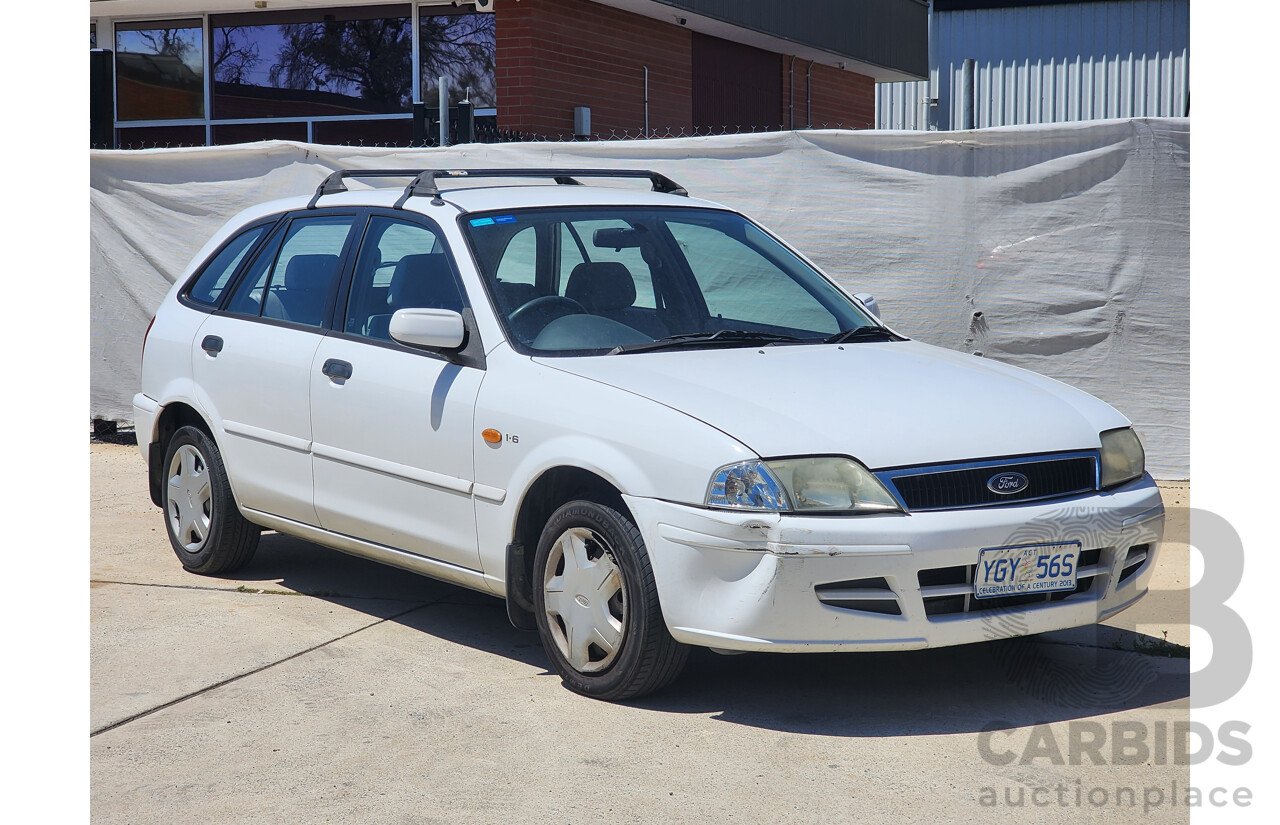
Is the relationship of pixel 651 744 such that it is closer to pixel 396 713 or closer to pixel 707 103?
pixel 396 713

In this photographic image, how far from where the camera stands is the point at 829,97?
76.7ft

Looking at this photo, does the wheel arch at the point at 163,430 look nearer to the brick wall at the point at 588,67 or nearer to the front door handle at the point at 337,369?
the front door handle at the point at 337,369

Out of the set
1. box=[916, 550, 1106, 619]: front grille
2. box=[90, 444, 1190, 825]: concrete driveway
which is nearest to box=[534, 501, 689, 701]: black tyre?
box=[90, 444, 1190, 825]: concrete driveway

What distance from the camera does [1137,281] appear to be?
Result: 8.41 metres

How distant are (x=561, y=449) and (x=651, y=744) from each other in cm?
103

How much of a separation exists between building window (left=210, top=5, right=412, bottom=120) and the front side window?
33.3ft

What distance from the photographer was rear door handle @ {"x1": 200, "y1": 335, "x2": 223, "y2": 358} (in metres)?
6.33

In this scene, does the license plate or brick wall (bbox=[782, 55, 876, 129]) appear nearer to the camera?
the license plate

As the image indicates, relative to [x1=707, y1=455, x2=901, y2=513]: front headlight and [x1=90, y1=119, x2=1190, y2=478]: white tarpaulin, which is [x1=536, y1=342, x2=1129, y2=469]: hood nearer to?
[x1=707, y1=455, x2=901, y2=513]: front headlight

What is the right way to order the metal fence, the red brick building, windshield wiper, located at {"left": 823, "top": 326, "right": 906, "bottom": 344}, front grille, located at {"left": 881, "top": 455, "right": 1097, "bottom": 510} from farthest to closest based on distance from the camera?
1. the red brick building
2. the metal fence
3. windshield wiper, located at {"left": 823, "top": 326, "right": 906, "bottom": 344}
4. front grille, located at {"left": 881, "top": 455, "right": 1097, "bottom": 510}

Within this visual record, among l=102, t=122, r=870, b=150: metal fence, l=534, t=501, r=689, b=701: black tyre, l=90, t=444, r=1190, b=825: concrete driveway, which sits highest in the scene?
l=102, t=122, r=870, b=150: metal fence

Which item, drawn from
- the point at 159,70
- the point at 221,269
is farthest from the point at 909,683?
the point at 159,70

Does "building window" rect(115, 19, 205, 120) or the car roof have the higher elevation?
"building window" rect(115, 19, 205, 120)

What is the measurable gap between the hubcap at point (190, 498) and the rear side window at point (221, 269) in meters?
0.73
